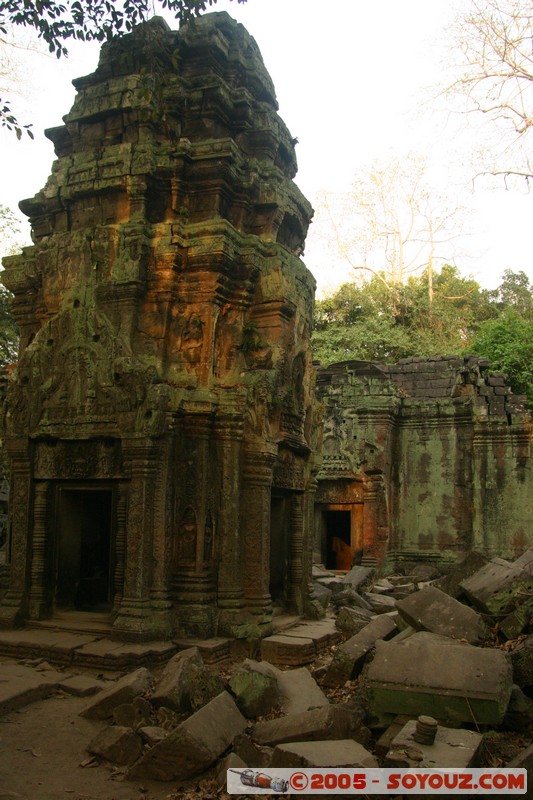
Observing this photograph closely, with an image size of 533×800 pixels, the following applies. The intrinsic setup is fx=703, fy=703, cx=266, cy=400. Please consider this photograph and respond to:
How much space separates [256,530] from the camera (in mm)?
7484

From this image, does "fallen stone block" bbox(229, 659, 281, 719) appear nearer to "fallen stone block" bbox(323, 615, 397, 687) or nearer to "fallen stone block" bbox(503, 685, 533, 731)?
"fallen stone block" bbox(323, 615, 397, 687)

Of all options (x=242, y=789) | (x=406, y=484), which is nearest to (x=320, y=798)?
(x=242, y=789)

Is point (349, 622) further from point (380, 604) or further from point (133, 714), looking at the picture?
point (133, 714)

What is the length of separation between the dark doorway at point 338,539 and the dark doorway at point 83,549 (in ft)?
33.3

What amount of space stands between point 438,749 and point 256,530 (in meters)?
3.70

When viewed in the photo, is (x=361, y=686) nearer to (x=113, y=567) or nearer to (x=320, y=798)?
(x=320, y=798)

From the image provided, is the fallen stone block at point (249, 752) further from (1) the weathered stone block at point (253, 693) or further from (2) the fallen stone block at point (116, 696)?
(2) the fallen stone block at point (116, 696)

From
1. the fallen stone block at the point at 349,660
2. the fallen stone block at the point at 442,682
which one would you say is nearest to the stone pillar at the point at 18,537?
the fallen stone block at the point at 349,660

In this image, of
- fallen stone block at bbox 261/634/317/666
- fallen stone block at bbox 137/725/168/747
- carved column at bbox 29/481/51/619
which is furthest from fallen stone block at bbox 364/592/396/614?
fallen stone block at bbox 137/725/168/747

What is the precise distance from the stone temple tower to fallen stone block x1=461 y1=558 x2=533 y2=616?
7.13 feet

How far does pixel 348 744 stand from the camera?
13.8 ft

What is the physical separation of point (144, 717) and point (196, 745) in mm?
740

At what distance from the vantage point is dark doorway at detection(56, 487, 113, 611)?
25.9ft

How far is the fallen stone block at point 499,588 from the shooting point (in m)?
6.27
